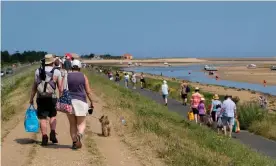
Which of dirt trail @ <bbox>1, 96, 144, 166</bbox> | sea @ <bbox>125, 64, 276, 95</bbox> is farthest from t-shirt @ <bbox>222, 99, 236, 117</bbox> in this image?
sea @ <bbox>125, 64, 276, 95</bbox>

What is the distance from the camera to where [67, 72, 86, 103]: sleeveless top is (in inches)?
343

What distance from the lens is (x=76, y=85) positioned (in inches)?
344

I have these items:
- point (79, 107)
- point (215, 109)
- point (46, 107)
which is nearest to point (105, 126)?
point (46, 107)

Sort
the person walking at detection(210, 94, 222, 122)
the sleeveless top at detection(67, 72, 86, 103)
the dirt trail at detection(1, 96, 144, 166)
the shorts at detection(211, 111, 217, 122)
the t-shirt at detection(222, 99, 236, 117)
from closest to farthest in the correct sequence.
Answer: the dirt trail at detection(1, 96, 144, 166), the sleeveless top at detection(67, 72, 86, 103), the t-shirt at detection(222, 99, 236, 117), the person walking at detection(210, 94, 222, 122), the shorts at detection(211, 111, 217, 122)

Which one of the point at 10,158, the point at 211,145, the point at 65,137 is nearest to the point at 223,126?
the point at 211,145

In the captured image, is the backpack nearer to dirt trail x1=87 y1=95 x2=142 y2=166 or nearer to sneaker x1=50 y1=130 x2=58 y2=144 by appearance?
sneaker x1=50 y1=130 x2=58 y2=144

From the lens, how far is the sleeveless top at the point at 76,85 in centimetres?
870

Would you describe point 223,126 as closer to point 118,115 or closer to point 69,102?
point 118,115

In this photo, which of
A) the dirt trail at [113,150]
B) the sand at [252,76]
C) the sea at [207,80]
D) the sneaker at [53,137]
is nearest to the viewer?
the dirt trail at [113,150]

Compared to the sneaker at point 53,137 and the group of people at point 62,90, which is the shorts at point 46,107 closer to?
the group of people at point 62,90

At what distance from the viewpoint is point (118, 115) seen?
49.0 feet

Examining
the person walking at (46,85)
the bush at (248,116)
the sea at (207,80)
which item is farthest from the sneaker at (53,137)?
the sea at (207,80)

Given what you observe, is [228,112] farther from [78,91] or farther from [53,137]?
[78,91]

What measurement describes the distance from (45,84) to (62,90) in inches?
14.8
